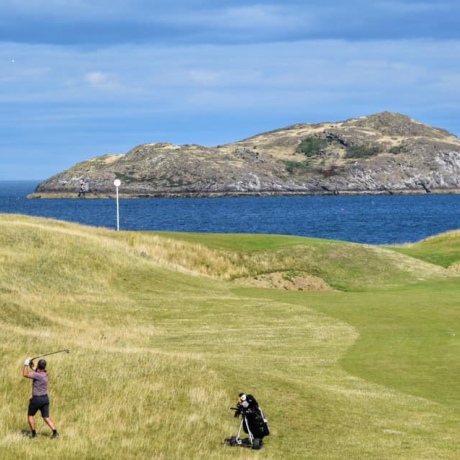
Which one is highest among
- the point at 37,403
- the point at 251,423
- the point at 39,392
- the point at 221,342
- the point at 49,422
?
the point at 39,392

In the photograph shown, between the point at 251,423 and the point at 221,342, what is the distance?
1578 cm

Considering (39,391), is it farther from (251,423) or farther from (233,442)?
(251,423)

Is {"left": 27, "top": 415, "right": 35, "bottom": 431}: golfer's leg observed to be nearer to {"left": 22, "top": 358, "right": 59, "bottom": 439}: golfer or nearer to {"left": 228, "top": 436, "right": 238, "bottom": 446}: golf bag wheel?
{"left": 22, "top": 358, "right": 59, "bottom": 439}: golfer

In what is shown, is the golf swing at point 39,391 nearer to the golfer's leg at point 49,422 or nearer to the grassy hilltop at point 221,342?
the golfer's leg at point 49,422

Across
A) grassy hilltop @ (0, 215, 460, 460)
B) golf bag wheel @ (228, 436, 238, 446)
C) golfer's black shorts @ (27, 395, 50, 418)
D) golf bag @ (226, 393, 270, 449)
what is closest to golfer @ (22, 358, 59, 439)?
golfer's black shorts @ (27, 395, 50, 418)

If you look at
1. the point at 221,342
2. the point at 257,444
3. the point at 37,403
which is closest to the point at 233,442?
the point at 257,444

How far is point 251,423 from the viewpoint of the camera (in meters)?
22.8

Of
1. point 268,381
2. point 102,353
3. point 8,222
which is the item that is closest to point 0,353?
point 102,353

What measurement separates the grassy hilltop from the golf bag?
1.34 ft

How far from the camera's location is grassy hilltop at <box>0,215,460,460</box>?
24.0 meters

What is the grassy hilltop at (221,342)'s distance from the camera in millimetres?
24016

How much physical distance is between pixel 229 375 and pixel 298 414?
355 centimetres

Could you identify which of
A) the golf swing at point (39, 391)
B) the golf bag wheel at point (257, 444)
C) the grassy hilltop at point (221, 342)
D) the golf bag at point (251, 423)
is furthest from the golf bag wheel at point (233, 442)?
the golf swing at point (39, 391)

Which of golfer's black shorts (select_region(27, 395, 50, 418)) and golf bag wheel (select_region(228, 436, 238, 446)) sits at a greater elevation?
golfer's black shorts (select_region(27, 395, 50, 418))
